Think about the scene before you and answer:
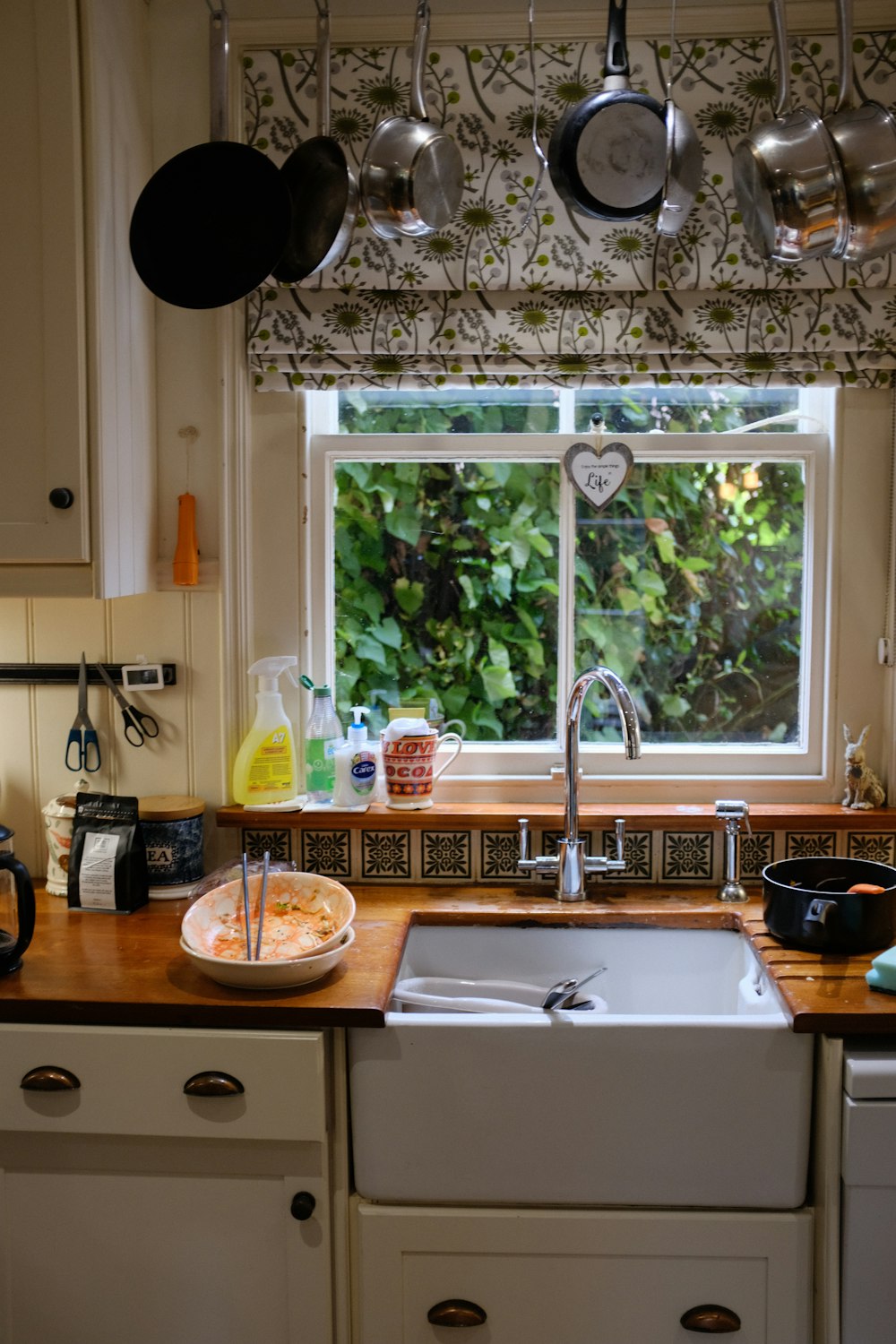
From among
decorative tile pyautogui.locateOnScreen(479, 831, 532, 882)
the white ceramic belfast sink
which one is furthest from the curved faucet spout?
the white ceramic belfast sink

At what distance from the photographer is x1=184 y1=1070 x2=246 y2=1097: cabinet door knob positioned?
1579mm

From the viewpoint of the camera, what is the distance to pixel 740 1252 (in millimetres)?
1597

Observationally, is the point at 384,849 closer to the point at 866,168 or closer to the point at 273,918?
the point at 273,918

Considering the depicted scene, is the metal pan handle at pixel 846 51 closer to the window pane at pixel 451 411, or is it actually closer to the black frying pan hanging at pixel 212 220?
the window pane at pixel 451 411

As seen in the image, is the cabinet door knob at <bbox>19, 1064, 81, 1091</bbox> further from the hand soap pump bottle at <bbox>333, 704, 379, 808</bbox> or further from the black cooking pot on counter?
the black cooking pot on counter

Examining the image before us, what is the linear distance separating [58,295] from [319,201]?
1.46 feet

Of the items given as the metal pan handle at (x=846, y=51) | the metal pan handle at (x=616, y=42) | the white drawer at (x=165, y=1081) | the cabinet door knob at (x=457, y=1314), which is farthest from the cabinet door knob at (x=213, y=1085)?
the metal pan handle at (x=846, y=51)

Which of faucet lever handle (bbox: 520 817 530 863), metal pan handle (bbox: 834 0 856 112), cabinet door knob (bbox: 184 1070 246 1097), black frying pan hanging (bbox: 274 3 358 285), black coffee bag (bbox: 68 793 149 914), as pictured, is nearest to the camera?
cabinet door knob (bbox: 184 1070 246 1097)

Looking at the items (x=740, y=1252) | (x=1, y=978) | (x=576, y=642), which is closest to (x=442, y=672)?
(x=576, y=642)

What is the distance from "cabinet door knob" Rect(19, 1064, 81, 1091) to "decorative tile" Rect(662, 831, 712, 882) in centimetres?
110

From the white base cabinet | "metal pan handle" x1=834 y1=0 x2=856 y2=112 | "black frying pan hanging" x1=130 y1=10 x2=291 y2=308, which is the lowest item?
the white base cabinet

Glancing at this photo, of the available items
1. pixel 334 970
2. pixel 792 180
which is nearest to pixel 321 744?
pixel 334 970

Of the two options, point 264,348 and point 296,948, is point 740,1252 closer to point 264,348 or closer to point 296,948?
point 296,948

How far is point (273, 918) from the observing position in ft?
6.05
